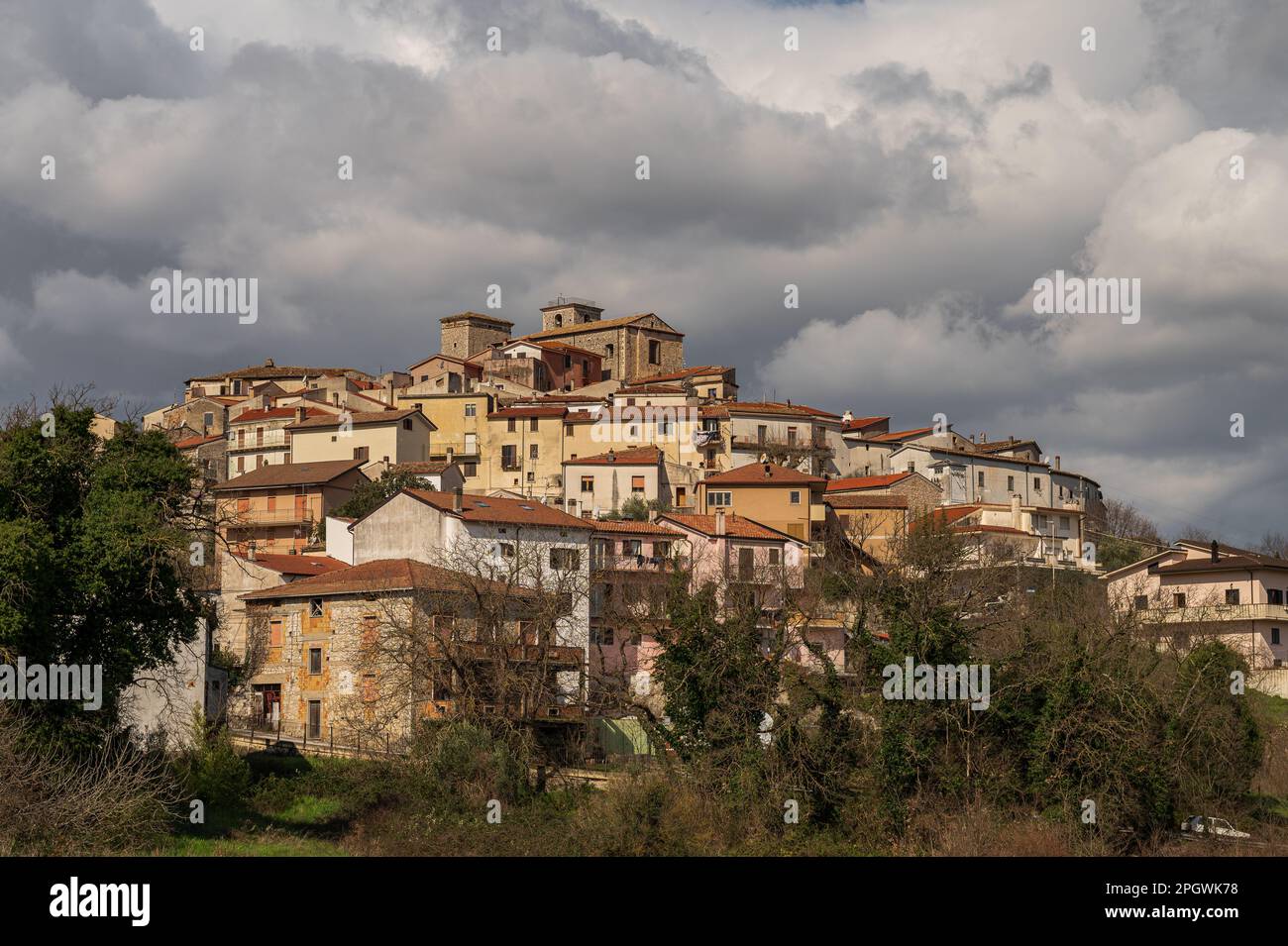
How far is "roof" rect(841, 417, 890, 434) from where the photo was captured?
4046 inches

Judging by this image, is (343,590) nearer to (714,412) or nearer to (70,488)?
(70,488)

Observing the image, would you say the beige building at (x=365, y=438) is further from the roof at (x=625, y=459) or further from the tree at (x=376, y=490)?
the roof at (x=625, y=459)

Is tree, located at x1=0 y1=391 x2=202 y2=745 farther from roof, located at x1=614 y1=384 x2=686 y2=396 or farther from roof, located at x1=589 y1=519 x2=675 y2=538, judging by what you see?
roof, located at x1=614 y1=384 x2=686 y2=396

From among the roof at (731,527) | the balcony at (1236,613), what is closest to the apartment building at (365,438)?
the roof at (731,527)

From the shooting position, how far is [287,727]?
51.9 metres

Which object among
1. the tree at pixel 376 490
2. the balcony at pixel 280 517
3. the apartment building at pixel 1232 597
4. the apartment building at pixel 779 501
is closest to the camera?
the apartment building at pixel 1232 597

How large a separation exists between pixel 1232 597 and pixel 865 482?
945 inches

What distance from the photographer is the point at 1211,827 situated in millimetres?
42125

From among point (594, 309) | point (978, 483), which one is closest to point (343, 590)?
point (978, 483)

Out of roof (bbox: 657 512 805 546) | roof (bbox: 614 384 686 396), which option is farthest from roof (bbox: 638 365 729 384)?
roof (bbox: 657 512 805 546)

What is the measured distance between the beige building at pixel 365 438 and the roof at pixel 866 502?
24.6 m

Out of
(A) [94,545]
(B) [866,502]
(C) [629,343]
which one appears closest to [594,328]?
(C) [629,343]

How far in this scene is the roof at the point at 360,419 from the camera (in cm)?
9062

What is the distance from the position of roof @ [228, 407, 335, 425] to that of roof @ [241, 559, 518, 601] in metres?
41.4
